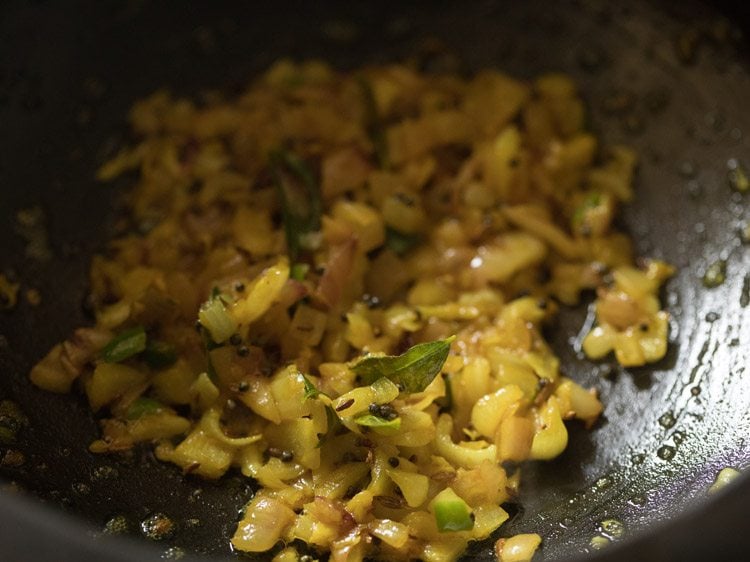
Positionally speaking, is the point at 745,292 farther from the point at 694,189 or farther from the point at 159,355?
the point at 159,355

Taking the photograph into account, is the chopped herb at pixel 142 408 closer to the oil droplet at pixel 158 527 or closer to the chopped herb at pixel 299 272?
the oil droplet at pixel 158 527

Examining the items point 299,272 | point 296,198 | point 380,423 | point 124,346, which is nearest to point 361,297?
point 299,272

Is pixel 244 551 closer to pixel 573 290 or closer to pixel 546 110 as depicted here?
pixel 573 290

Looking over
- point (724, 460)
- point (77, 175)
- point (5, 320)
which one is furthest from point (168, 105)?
point (724, 460)

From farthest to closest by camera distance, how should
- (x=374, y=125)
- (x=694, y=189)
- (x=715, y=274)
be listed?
(x=374, y=125), (x=694, y=189), (x=715, y=274)

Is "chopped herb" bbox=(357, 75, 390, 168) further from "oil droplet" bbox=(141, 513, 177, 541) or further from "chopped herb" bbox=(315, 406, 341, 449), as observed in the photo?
"oil droplet" bbox=(141, 513, 177, 541)

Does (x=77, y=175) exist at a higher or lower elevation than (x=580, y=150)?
lower
